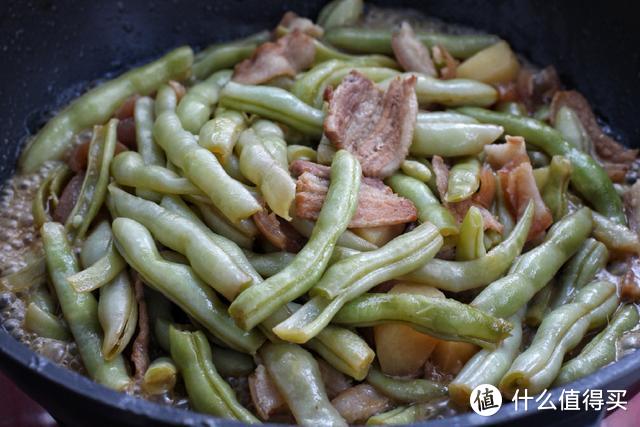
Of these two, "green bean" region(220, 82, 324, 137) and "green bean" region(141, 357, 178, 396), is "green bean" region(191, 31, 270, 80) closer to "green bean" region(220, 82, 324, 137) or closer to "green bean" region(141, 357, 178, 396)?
"green bean" region(220, 82, 324, 137)

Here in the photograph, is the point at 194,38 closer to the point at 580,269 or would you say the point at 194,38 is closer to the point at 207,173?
the point at 207,173

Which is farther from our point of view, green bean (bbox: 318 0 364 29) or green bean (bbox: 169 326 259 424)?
green bean (bbox: 318 0 364 29)

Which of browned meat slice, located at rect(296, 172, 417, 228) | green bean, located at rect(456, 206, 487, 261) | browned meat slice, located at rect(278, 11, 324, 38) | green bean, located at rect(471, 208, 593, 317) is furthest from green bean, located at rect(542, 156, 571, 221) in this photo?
browned meat slice, located at rect(278, 11, 324, 38)

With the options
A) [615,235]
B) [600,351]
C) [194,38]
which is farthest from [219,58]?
[600,351]

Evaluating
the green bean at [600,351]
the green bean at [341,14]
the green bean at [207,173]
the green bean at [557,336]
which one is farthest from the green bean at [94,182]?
the green bean at [600,351]

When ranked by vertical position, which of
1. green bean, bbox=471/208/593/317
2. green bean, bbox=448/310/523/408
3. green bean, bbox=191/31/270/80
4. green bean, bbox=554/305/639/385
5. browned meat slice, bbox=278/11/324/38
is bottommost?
green bean, bbox=554/305/639/385

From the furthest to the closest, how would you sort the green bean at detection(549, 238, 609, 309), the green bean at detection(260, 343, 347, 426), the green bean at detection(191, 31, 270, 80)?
the green bean at detection(191, 31, 270, 80) < the green bean at detection(549, 238, 609, 309) < the green bean at detection(260, 343, 347, 426)
